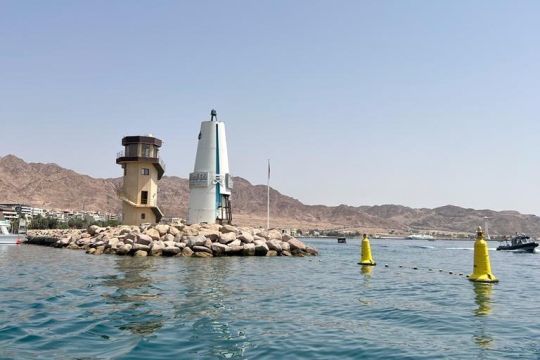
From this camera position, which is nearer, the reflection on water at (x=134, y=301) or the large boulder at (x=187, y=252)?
the reflection on water at (x=134, y=301)

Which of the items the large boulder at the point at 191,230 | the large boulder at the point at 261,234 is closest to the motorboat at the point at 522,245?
the large boulder at the point at 261,234

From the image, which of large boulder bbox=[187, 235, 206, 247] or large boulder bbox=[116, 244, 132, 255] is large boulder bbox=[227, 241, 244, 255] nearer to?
large boulder bbox=[187, 235, 206, 247]

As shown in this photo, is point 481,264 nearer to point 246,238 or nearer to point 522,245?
point 246,238

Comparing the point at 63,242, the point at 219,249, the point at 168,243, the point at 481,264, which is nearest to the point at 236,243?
the point at 219,249

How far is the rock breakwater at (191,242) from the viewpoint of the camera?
116 ft

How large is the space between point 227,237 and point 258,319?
27081 mm

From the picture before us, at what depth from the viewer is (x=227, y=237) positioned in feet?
124

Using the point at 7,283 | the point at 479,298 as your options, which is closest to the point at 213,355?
the point at 479,298

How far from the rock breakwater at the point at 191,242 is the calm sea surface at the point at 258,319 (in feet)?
53.9

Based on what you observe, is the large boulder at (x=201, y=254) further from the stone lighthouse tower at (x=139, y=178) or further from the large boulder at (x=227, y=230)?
the stone lighthouse tower at (x=139, y=178)

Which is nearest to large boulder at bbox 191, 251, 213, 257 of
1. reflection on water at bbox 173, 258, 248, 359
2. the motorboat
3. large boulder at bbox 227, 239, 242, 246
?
large boulder at bbox 227, 239, 242, 246

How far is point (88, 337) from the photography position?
29.5ft

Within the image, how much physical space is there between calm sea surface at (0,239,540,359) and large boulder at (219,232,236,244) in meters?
18.5

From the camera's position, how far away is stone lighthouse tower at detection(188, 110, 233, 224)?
44625 millimetres
